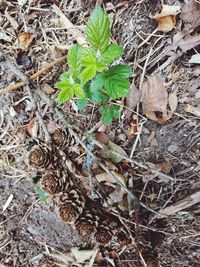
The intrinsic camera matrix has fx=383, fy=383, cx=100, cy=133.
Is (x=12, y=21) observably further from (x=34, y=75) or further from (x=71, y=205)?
(x=71, y=205)

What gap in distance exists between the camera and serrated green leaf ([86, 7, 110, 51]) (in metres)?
1.06

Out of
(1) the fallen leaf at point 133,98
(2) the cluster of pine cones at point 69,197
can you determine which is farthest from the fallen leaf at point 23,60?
(1) the fallen leaf at point 133,98

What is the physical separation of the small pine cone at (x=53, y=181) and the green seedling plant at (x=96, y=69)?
276mm

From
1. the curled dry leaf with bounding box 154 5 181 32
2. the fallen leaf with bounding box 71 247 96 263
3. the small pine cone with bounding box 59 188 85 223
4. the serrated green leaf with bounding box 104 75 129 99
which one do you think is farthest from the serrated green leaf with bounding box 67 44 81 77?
the fallen leaf with bounding box 71 247 96 263

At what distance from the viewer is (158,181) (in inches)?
55.9

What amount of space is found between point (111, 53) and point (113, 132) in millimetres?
387

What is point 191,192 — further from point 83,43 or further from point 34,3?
point 34,3

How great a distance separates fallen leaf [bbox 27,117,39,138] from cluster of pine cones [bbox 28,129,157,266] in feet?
0.31

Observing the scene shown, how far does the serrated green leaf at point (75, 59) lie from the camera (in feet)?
3.82

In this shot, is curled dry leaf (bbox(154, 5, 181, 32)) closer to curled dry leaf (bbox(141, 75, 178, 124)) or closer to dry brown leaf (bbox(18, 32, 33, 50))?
curled dry leaf (bbox(141, 75, 178, 124))

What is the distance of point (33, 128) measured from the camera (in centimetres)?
149

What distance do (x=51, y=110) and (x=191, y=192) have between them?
0.61 meters

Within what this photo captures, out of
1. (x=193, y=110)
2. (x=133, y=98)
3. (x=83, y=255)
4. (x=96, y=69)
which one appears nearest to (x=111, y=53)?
(x=96, y=69)

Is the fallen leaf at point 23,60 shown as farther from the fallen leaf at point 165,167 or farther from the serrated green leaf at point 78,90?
the fallen leaf at point 165,167
